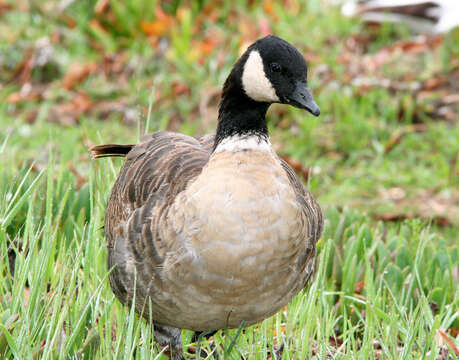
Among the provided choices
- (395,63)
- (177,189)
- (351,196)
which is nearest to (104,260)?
(177,189)

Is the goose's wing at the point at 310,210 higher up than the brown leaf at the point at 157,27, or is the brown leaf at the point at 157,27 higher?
the brown leaf at the point at 157,27

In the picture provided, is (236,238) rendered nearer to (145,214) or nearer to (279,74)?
(145,214)

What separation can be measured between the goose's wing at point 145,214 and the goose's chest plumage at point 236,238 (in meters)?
0.09

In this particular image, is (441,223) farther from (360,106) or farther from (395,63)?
(395,63)

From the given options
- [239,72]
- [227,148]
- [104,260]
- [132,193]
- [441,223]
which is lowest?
[441,223]

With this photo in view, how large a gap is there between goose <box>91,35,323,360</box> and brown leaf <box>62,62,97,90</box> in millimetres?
4835

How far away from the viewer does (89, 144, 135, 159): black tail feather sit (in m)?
3.50

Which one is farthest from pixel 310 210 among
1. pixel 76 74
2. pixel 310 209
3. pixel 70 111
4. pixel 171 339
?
pixel 76 74

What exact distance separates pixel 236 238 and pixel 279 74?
2.30ft

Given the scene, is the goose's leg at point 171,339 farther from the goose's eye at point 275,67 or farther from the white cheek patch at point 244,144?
the goose's eye at point 275,67

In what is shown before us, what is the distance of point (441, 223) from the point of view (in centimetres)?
533

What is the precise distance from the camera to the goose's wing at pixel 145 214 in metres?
2.83

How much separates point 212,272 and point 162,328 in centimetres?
65

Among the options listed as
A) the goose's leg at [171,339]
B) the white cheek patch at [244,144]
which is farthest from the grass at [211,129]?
the white cheek patch at [244,144]
